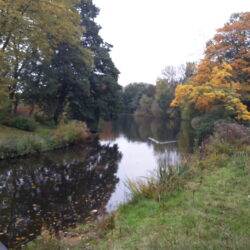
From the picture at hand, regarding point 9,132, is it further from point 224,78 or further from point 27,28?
point 224,78

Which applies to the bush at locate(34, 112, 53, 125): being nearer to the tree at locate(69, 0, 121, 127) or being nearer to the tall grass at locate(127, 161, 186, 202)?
the tree at locate(69, 0, 121, 127)

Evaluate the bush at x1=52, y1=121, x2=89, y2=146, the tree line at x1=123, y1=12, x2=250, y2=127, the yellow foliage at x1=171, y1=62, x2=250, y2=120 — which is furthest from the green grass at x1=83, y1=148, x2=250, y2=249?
the tree line at x1=123, y1=12, x2=250, y2=127

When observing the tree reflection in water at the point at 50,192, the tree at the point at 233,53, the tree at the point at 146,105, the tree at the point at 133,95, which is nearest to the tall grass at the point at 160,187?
the tree reflection in water at the point at 50,192

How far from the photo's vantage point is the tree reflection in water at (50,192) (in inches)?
222

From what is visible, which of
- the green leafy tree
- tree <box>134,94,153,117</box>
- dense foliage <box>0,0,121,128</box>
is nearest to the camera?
the green leafy tree

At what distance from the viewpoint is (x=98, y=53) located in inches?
918

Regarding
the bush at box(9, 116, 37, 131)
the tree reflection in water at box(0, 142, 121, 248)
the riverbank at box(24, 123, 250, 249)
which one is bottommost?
the tree reflection in water at box(0, 142, 121, 248)

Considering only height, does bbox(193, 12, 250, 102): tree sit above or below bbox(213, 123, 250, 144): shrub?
above

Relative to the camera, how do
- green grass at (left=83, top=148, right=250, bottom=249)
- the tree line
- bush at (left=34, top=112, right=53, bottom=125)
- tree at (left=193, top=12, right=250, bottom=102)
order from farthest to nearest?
bush at (left=34, top=112, right=53, bottom=125), tree at (left=193, top=12, right=250, bottom=102), the tree line, green grass at (left=83, top=148, right=250, bottom=249)

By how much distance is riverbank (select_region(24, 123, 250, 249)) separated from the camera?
3414 millimetres

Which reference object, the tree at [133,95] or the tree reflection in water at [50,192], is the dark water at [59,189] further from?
the tree at [133,95]

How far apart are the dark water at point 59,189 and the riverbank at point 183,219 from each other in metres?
0.93

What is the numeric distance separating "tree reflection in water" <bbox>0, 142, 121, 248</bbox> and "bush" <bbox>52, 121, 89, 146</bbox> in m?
2.29

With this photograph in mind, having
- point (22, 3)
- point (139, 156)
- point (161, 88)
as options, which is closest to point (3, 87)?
point (22, 3)
